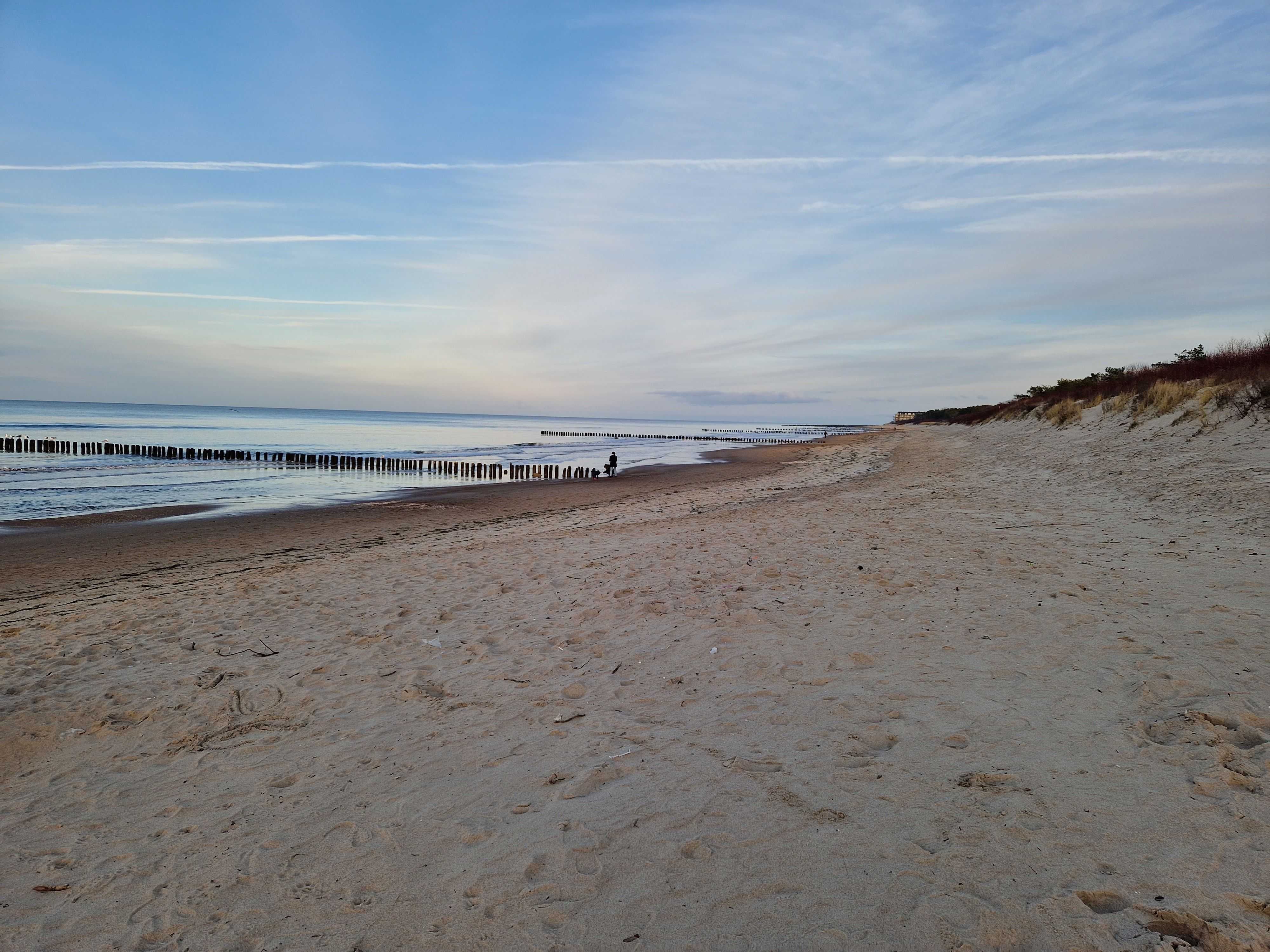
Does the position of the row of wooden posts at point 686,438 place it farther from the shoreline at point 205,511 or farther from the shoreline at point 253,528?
the shoreline at point 253,528

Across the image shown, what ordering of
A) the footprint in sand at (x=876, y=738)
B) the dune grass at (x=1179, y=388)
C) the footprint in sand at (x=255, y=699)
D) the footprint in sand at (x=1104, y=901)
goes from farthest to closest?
the dune grass at (x=1179, y=388) → the footprint in sand at (x=255, y=699) → the footprint in sand at (x=876, y=738) → the footprint in sand at (x=1104, y=901)

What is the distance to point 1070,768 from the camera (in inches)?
138

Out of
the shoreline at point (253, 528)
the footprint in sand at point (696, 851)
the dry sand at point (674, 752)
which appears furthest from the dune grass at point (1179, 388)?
the footprint in sand at point (696, 851)

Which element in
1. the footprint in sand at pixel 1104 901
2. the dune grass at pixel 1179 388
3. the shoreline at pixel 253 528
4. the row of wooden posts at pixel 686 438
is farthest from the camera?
the row of wooden posts at pixel 686 438

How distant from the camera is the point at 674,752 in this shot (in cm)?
404

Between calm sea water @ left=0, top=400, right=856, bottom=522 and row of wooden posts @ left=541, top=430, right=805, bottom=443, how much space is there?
4.49 m

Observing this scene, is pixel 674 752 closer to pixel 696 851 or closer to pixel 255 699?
pixel 696 851

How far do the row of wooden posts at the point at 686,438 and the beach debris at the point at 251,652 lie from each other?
2542 inches

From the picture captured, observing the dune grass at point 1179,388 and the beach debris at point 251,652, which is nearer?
the beach debris at point 251,652

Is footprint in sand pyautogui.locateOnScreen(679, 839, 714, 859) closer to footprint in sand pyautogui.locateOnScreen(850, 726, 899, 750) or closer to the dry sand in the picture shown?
the dry sand

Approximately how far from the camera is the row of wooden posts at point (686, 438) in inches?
2972

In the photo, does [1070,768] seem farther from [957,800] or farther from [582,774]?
[582,774]

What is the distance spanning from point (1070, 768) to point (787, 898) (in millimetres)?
1824

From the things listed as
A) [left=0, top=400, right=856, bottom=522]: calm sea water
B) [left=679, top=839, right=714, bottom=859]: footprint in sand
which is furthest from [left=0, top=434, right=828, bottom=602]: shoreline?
[left=679, top=839, right=714, bottom=859]: footprint in sand
